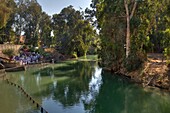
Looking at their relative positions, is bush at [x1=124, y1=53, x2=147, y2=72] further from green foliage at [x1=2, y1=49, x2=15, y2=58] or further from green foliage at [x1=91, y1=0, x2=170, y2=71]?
green foliage at [x1=2, y1=49, x2=15, y2=58]

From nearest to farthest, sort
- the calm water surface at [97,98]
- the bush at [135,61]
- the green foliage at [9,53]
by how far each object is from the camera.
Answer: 1. the calm water surface at [97,98]
2. the bush at [135,61]
3. the green foliage at [9,53]

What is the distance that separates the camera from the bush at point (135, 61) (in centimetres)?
3284

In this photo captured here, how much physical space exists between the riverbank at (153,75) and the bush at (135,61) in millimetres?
653

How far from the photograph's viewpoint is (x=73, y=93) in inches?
976

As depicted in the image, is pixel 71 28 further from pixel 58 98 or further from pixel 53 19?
pixel 58 98

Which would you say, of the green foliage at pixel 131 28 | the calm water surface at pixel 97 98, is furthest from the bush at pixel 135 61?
the calm water surface at pixel 97 98

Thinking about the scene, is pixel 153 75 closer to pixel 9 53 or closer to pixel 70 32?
pixel 9 53

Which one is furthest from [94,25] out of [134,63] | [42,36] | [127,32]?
[42,36]

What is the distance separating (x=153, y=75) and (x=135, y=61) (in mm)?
4988

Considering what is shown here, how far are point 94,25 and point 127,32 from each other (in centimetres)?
1607

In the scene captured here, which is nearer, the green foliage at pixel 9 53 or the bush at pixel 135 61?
the bush at pixel 135 61

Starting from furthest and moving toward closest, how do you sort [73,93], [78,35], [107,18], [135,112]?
[78,35], [107,18], [73,93], [135,112]

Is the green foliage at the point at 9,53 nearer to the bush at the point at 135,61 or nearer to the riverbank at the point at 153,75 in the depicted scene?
the bush at the point at 135,61

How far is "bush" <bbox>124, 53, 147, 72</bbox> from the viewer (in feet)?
108
